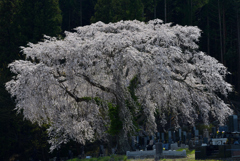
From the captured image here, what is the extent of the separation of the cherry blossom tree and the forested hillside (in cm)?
970

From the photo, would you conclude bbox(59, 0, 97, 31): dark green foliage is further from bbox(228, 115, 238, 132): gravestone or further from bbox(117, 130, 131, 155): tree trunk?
bbox(228, 115, 238, 132): gravestone

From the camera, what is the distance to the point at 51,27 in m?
40.8

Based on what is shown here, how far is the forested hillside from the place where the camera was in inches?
1420

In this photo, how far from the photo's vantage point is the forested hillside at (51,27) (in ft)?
118

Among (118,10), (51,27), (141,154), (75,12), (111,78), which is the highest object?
(75,12)

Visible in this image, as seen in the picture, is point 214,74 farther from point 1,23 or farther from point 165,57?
point 1,23

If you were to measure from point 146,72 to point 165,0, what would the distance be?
27083 mm

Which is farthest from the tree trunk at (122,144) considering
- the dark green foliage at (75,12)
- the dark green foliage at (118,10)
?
the dark green foliage at (75,12)

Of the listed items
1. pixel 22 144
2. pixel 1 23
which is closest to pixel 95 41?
pixel 22 144

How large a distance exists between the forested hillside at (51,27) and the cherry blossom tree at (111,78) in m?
9.70

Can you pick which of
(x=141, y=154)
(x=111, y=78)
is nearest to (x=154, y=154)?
(x=141, y=154)

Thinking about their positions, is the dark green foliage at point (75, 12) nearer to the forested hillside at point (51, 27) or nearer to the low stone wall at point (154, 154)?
the forested hillside at point (51, 27)

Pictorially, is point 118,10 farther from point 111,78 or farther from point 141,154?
point 141,154

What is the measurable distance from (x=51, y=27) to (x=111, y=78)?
19.6m
